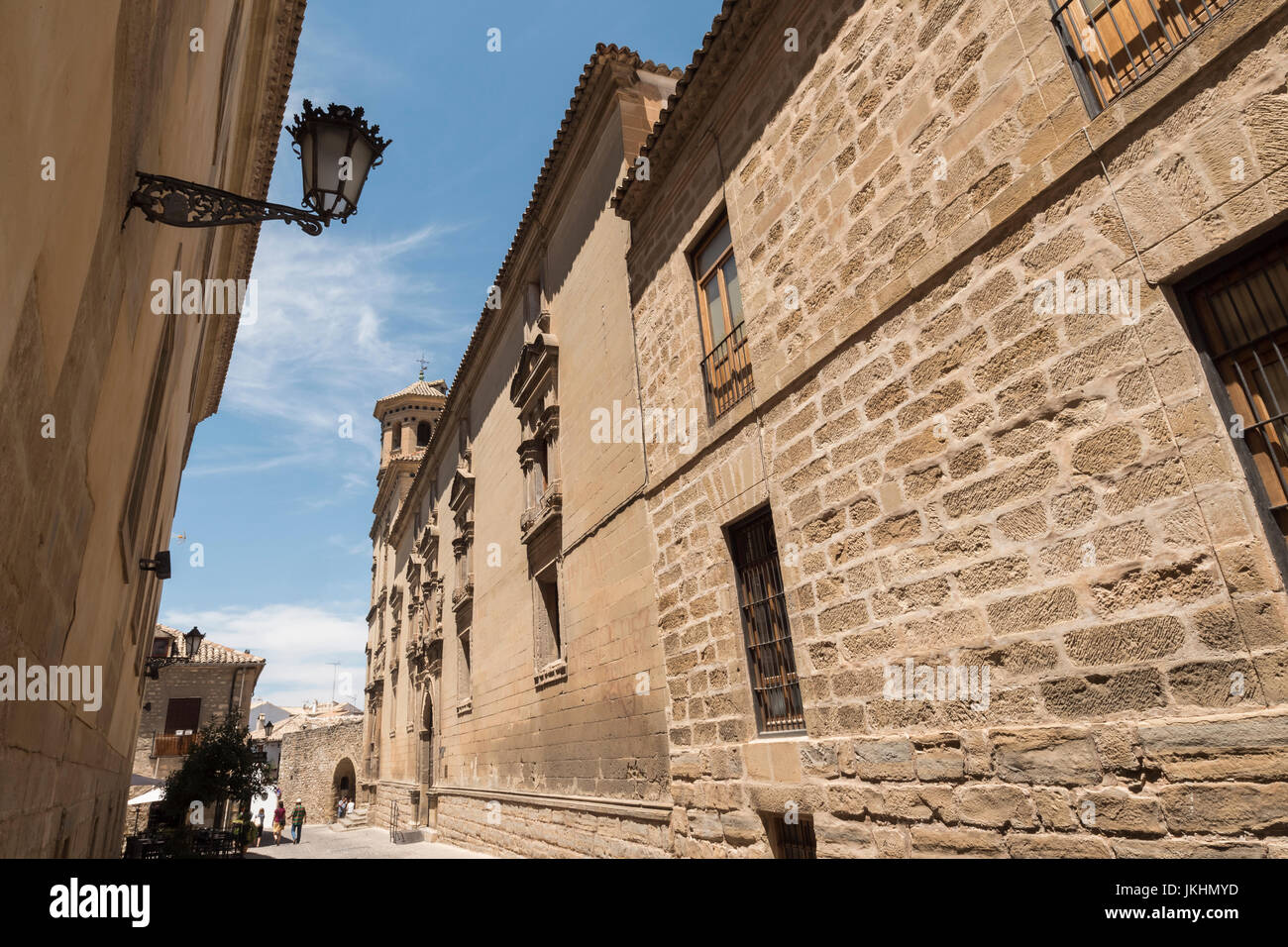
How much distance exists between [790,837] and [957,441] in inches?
131

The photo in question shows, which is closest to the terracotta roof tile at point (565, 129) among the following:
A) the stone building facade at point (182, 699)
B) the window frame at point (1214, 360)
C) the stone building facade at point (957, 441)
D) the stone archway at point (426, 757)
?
A: the stone building facade at point (957, 441)

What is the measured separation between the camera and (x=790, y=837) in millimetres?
5512

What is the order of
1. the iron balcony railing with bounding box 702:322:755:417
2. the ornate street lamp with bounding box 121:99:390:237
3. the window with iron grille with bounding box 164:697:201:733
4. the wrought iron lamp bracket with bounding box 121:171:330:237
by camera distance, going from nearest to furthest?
1. the wrought iron lamp bracket with bounding box 121:171:330:237
2. the ornate street lamp with bounding box 121:99:390:237
3. the iron balcony railing with bounding box 702:322:755:417
4. the window with iron grille with bounding box 164:697:201:733

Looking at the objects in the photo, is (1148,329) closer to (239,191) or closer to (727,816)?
(727,816)

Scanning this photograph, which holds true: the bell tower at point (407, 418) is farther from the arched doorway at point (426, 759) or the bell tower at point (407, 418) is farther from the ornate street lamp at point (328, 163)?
the ornate street lamp at point (328, 163)

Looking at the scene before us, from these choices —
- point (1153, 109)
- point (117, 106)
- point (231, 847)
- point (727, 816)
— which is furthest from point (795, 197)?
point (231, 847)

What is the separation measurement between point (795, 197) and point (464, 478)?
1391 centimetres

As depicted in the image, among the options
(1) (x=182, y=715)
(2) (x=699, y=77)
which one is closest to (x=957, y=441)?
(2) (x=699, y=77)

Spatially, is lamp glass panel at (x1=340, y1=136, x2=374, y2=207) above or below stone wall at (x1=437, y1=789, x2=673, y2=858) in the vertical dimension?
above

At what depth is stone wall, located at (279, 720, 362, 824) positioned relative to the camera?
1404 inches

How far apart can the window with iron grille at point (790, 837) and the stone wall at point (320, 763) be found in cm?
3343

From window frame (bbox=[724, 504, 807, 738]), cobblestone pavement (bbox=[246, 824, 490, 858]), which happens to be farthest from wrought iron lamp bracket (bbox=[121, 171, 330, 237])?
cobblestone pavement (bbox=[246, 824, 490, 858])

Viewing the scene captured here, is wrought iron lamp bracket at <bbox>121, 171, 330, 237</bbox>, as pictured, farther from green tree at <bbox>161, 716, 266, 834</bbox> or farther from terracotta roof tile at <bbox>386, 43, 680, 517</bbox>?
green tree at <bbox>161, 716, 266, 834</bbox>

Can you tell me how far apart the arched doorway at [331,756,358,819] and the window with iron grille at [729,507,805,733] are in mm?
35585
